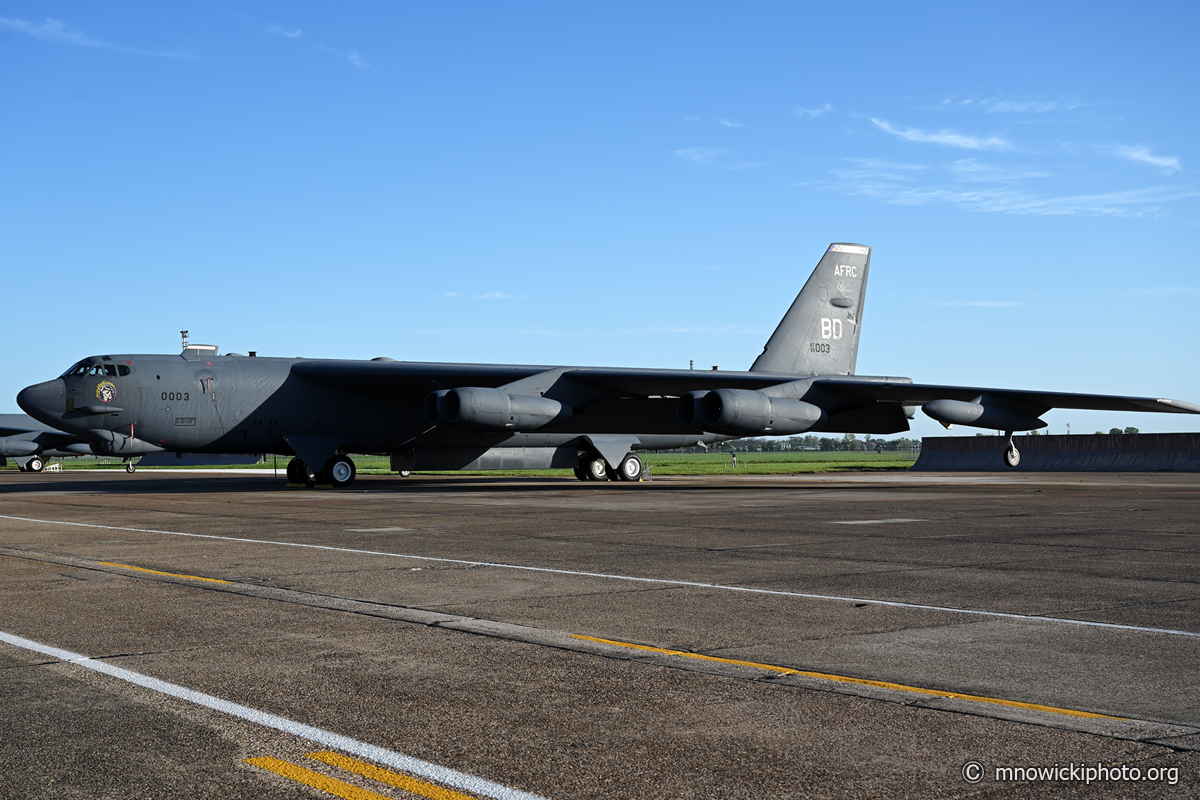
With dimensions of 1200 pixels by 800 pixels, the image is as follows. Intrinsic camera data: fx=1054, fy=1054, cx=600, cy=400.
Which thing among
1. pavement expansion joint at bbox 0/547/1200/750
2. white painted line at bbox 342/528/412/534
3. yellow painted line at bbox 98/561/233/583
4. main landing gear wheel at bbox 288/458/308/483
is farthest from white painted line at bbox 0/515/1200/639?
main landing gear wheel at bbox 288/458/308/483

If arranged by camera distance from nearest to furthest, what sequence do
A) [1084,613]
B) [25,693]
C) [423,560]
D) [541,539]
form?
1. [25,693]
2. [1084,613]
3. [423,560]
4. [541,539]

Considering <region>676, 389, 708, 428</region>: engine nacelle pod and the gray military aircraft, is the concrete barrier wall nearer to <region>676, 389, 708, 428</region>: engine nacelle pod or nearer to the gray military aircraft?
<region>676, 389, 708, 428</region>: engine nacelle pod

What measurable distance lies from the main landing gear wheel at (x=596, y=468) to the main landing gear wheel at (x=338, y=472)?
28.1 feet

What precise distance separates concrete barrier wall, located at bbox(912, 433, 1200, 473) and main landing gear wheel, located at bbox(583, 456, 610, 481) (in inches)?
1067

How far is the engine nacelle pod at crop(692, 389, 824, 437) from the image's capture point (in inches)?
1042

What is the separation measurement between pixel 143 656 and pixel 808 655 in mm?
3759

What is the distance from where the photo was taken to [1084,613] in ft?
24.2

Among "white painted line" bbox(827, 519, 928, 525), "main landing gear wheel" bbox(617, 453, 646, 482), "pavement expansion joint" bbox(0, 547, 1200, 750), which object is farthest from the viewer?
"main landing gear wheel" bbox(617, 453, 646, 482)

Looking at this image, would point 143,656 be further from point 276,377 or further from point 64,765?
point 276,377

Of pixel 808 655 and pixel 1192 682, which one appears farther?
pixel 808 655

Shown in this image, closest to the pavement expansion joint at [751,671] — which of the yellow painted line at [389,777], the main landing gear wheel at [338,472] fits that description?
the yellow painted line at [389,777]

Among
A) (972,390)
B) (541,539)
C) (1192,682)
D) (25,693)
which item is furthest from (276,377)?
(1192,682)

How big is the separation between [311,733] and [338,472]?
2507cm

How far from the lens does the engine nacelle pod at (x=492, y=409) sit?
2559 centimetres
